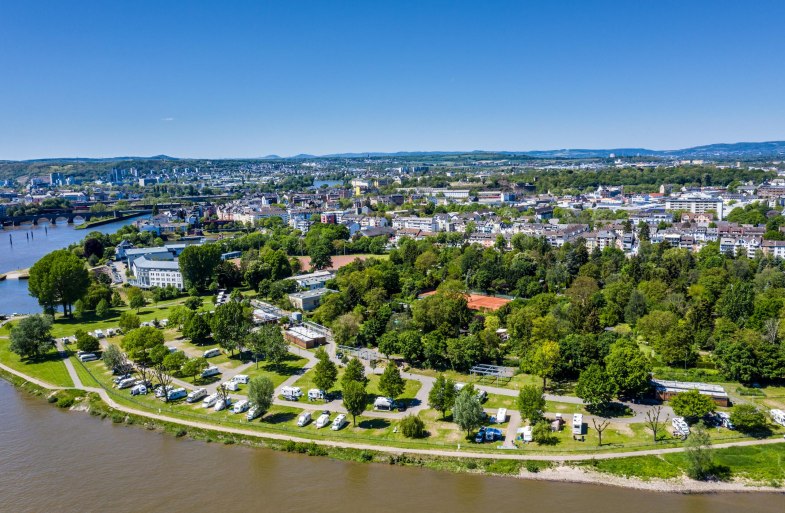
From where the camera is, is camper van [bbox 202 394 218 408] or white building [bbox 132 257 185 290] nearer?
camper van [bbox 202 394 218 408]

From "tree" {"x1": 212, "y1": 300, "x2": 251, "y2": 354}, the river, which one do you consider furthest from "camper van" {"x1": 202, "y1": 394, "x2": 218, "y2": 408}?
the river

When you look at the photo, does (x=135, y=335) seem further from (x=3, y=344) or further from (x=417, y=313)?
(x=417, y=313)

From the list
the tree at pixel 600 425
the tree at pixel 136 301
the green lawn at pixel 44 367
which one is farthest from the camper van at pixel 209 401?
the tree at pixel 136 301

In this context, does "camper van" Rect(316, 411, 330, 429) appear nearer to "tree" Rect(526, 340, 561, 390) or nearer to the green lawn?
"tree" Rect(526, 340, 561, 390)

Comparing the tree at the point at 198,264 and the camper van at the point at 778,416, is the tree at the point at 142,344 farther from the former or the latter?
the camper van at the point at 778,416

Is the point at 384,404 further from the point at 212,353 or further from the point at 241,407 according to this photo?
the point at 212,353

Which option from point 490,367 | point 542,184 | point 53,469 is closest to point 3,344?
point 53,469

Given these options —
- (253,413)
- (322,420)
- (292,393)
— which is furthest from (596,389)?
(253,413)
